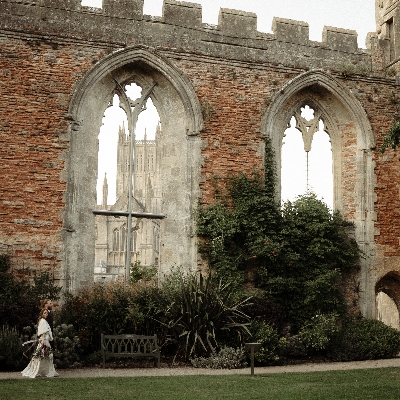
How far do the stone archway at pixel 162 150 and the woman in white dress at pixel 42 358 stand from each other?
132 inches

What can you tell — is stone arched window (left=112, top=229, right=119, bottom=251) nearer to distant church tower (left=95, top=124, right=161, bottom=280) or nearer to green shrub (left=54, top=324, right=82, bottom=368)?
distant church tower (left=95, top=124, right=161, bottom=280)

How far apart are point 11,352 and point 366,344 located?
7089 millimetres

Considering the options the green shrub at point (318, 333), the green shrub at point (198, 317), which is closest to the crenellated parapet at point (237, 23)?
the green shrub at point (198, 317)

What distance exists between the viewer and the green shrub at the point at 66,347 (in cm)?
1170

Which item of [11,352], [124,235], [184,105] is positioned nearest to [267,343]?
[11,352]

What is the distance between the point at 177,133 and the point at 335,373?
6.83 m

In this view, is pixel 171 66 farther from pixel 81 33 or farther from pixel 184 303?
pixel 184 303

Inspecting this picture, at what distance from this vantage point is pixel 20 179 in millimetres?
13852

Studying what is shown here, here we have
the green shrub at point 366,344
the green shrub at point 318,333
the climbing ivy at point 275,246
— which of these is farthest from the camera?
the climbing ivy at point 275,246

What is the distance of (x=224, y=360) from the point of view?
38.8ft

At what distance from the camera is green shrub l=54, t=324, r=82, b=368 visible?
11703mm

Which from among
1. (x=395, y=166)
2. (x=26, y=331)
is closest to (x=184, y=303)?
(x=26, y=331)

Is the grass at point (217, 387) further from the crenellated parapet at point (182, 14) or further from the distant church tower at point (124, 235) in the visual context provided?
the distant church tower at point (124, 235)

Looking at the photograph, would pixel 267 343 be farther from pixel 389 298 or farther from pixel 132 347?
pixel 389 298
